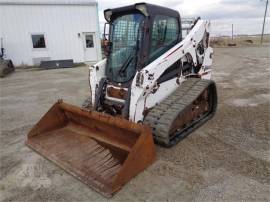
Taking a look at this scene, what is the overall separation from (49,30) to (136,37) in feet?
39.7

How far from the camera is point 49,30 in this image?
14570 millimetres

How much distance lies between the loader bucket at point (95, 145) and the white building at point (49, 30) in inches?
458

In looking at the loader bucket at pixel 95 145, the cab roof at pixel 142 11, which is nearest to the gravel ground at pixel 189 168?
the loader bucket at pixel 95 145

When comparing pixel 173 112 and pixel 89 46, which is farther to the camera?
pixel 89 46

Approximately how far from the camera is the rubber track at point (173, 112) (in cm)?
343

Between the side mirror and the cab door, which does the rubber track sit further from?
the cab door

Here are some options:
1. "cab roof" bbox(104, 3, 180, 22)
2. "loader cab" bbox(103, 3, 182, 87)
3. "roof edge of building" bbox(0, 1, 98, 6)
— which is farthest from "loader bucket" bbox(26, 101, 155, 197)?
"roof edge of building" bbox(0, 1, 98, 6)

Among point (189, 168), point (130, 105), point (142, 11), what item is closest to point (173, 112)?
point (130, 105)

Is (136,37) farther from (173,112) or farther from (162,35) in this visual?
(173,112)

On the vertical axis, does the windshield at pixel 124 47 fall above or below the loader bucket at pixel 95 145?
above

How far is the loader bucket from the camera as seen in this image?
116 inches

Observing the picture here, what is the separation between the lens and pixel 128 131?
3.31 metres

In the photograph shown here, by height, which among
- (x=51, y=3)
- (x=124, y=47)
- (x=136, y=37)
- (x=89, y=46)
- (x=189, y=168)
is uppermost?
(x=51, y=3)

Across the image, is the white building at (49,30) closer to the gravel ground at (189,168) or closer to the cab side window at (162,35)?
the gravel ground at (189,168)
